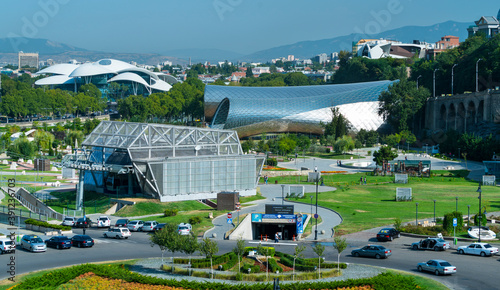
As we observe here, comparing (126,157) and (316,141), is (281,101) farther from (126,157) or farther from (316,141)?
(126,157)

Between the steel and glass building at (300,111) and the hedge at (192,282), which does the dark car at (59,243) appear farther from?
the steel and glass building at (300,111)

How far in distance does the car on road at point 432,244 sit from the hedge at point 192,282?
31.9ft

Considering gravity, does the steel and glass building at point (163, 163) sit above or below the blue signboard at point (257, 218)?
above

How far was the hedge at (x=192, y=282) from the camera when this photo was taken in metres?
30.1

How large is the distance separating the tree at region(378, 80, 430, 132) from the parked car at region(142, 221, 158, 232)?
78944mm

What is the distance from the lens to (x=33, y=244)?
1582 inches

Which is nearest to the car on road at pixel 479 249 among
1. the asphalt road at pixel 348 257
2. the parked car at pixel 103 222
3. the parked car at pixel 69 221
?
the asphalt road at pixel 348 257

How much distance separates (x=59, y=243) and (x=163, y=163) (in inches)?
752

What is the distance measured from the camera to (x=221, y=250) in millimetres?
40969

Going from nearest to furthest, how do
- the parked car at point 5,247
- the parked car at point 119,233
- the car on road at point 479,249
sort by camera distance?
the car on road at point 479,249
the parked car at point 5,247
the parked car at point 119,233

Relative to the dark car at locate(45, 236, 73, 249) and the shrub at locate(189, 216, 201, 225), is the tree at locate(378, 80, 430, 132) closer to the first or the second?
the shrub at locate(189, 216, 201, 225)

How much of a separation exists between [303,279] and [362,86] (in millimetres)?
104714

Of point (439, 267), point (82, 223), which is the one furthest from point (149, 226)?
point (439, 267)

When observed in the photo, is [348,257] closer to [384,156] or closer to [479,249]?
[479,249]
